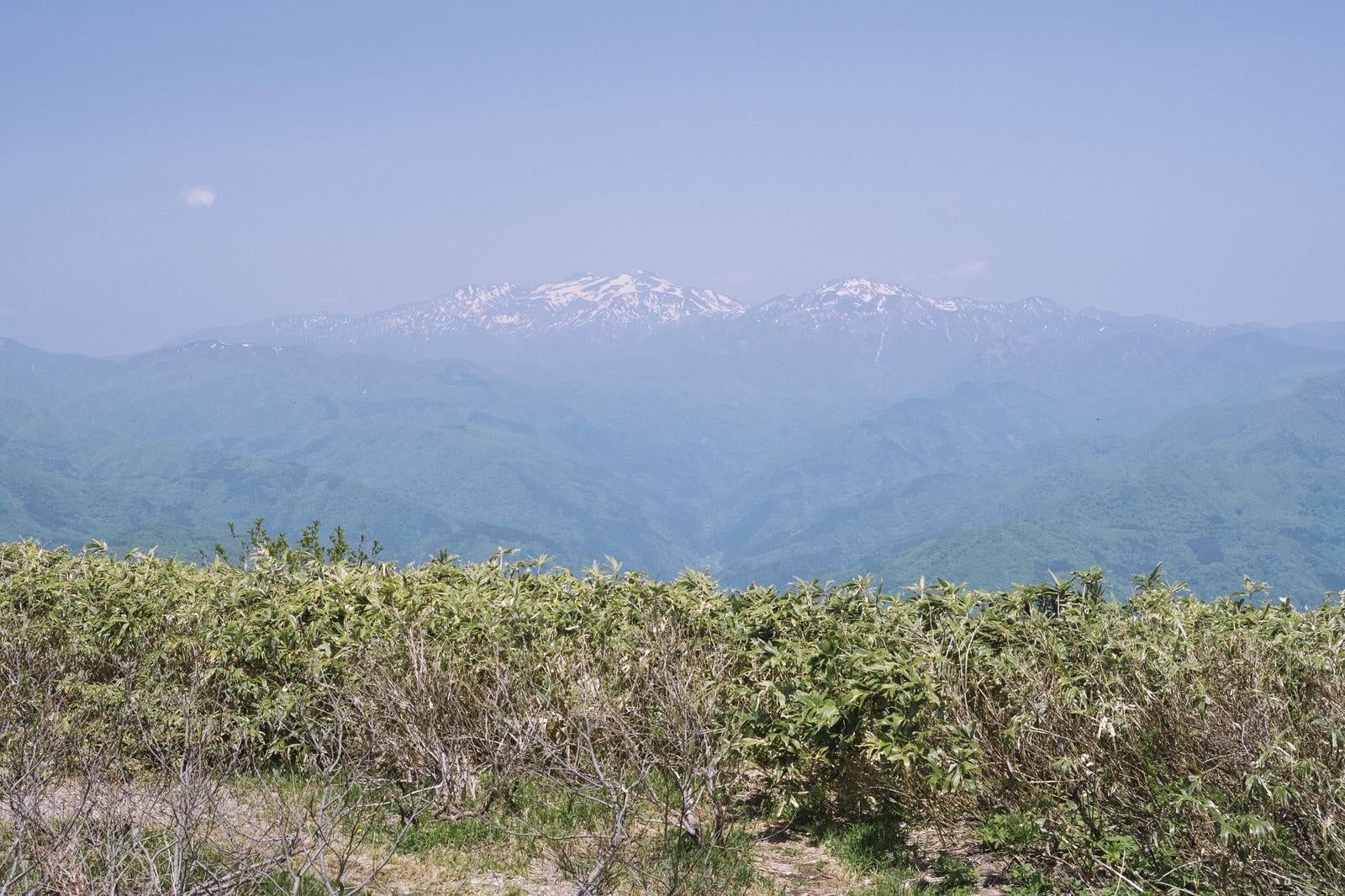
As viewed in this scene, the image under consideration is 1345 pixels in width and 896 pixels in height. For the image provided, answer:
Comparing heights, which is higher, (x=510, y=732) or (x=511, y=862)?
(x=510, y=732)

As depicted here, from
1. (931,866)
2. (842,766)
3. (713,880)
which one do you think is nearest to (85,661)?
(713,880)

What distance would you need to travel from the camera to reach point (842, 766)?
578 cm

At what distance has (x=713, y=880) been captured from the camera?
4.91m

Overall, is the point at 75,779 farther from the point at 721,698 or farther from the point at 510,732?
the point at 721,698

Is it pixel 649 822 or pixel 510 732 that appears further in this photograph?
pixel 510 732

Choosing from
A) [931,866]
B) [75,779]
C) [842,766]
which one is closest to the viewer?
[931,866]

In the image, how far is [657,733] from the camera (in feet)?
18.1

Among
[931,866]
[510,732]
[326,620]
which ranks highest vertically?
[326,620]

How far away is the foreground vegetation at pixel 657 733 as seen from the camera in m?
4.21

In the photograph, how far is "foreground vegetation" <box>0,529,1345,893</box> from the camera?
4211 mm

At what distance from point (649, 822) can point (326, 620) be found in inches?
116

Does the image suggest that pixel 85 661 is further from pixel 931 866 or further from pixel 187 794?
pixel 931 866

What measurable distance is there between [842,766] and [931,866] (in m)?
0.77

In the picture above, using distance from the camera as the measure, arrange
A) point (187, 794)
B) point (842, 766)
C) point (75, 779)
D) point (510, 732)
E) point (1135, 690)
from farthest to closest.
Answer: point (75, 779) → point (510, 732) → point (842, 766) → point (1135, 690) → point (187, 794)
